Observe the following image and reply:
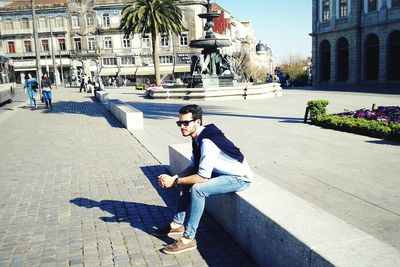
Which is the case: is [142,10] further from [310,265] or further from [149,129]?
[310,265]

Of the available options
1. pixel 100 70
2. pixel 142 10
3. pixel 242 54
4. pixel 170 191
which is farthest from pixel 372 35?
pixel 100 70

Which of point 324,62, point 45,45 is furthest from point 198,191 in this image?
point 45,45

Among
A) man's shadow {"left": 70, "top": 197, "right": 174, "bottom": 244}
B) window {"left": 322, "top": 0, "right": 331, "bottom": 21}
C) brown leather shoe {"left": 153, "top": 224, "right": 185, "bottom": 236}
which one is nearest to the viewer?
brown leather shoe {"left": 153, "top": 224, "right": 185, "bottom": 236}

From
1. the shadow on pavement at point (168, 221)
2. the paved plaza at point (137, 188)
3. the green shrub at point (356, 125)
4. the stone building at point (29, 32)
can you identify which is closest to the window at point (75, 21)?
the stone building at point (29, 32)

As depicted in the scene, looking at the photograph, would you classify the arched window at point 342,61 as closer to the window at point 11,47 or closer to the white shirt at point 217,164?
the white shirt at point 217,164

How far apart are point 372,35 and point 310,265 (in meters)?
39.0

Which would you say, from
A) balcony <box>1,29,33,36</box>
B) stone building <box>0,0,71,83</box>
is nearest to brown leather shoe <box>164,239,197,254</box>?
stone building <box>0,0,71,83</box>

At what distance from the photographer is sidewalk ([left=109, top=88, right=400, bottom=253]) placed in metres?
4.80

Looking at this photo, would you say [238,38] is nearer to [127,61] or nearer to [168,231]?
[127,61]

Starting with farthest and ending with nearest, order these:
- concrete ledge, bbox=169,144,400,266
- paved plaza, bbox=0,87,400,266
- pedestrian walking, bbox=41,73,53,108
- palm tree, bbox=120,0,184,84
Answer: palm tree, bbox=120,0,184,84, pedestrian walking, bbox=41,73,53,108, paved plaza, bbox=0,87,400,266, concrete ledge, bbox=169,144,400,266

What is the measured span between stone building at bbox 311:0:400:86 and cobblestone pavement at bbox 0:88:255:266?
32.1 m

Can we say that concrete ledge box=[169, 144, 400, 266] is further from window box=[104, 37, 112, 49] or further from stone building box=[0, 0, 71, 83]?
stone building box=[0, 0, 71, 83]

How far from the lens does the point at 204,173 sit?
3869 millimetres

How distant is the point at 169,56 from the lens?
63219 mm
